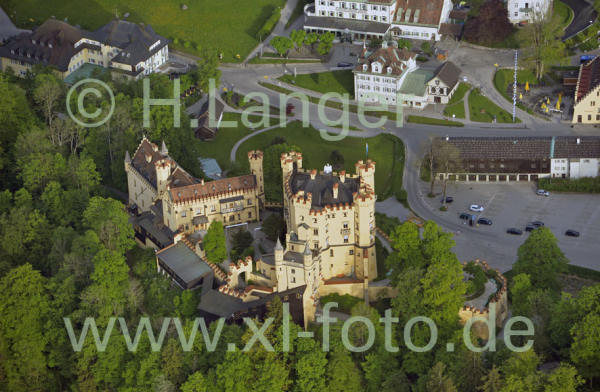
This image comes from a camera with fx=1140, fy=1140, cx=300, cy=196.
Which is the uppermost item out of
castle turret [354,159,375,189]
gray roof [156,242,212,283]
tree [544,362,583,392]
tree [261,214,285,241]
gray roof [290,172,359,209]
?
castle turret [354,159,375,189]

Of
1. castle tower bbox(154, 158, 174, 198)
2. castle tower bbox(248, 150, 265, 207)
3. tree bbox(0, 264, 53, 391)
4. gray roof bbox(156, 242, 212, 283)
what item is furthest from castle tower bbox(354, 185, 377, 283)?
tree bbox(0, 264, 53, 391)

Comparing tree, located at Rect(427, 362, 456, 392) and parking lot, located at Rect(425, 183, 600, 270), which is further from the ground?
parking lot, located at Rect(425, 183, 600, 270)

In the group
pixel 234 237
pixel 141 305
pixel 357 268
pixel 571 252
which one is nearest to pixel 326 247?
pixel 357 268

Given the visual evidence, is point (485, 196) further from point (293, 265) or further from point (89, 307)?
point (89, 307)

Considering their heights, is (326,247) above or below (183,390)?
above

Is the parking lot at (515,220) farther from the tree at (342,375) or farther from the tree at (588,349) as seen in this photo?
the tree at (342,375)

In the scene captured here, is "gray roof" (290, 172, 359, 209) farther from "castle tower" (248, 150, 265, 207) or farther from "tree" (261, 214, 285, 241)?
"castle tower" (248, 150, 265, 207)

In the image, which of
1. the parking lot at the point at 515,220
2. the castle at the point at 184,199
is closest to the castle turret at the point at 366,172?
the castle at the point at 184,199
